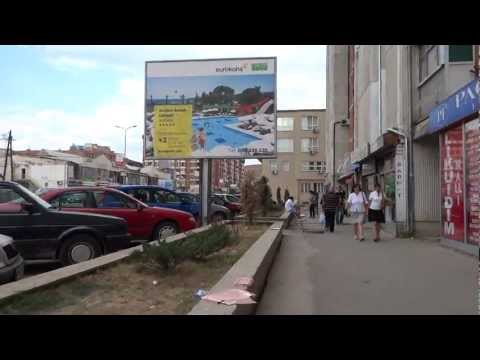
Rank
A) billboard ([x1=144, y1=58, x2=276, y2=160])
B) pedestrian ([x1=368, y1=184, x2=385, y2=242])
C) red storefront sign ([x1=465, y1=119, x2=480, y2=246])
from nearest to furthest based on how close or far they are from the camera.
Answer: red storefront sign ([x1=465, y1=119, x2=480, y2=246]), pedestrian ([x1=368, y1=184, x2=385, y2=242]), billboard ([x1=144, y1=58, x2=276, y2=160])

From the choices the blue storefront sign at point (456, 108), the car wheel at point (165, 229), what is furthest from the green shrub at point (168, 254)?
the blue storefront sign at point (456, 108)

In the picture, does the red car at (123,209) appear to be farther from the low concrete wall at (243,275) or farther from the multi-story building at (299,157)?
the multi-story building at (299,157)

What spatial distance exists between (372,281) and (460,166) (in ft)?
15.4

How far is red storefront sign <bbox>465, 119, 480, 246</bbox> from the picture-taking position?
9758mm

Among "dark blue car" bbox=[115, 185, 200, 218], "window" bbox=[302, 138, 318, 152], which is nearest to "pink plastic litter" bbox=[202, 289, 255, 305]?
"dark blue car" bbox=[115, 185, 200, 218]

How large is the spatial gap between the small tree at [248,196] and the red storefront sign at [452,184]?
674 centimetres

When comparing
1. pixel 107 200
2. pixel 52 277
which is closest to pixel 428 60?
pixel 107 200

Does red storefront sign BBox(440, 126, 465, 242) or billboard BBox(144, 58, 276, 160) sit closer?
red storefront sign BBox(440, 126, 465, 242)

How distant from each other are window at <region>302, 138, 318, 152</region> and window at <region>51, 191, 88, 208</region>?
6313 cm

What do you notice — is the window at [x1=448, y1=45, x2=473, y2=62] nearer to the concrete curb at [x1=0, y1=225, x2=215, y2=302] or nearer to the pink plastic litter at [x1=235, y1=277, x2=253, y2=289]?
the pink plastic litter at [x1=235, y1=277, x2=253, y2=289]

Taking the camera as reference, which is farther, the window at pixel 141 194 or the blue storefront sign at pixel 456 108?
the window at pixel 141 194

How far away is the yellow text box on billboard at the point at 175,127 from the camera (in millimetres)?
18578

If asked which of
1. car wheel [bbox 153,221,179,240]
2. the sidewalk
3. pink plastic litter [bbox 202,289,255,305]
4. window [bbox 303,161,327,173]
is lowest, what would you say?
the sidewalk
